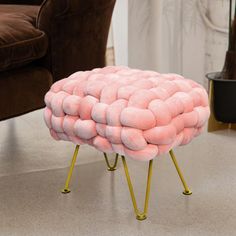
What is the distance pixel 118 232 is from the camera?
4.14 feet

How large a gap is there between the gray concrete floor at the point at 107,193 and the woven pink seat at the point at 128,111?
0.22 metres

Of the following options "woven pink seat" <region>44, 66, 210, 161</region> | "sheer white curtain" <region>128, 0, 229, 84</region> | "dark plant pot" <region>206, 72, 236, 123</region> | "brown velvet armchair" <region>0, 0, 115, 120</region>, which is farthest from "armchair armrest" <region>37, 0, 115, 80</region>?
"sheer white curtain" <region>128, 0, 229, 84</region>

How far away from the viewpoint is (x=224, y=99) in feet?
6.55

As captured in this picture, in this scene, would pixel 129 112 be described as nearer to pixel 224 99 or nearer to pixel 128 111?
pixel 128 111

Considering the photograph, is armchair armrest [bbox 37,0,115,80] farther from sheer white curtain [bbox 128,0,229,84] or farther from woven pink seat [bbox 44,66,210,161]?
sheer white curtain [bbox 128,0,229,84]

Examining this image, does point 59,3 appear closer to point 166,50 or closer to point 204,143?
point 204,143

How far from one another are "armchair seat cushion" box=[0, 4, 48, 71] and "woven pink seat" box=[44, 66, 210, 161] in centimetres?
24

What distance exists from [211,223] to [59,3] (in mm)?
840

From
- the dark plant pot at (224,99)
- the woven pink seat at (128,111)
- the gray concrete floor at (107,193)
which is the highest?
the woven pink seat at (128,111)

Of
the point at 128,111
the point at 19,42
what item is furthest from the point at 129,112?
the point at 19,42

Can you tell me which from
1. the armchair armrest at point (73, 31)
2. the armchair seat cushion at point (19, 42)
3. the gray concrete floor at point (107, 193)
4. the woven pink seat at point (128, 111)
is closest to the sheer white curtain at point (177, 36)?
the gray concrete floor at point (107, 193)

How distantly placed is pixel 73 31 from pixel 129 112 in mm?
618

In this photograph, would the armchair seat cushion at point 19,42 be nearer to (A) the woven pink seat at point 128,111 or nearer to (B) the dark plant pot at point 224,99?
(A) the woven pink seat at point 128,111

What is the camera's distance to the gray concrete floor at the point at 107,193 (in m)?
1.29
